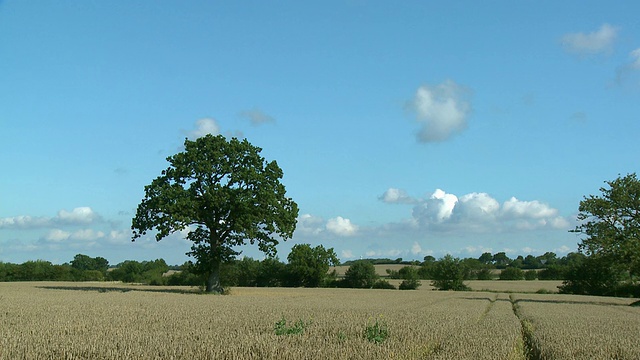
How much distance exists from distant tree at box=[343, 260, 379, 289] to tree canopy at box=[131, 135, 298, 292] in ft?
156

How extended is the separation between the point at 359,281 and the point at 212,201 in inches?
2078

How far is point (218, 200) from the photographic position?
43.1 meters

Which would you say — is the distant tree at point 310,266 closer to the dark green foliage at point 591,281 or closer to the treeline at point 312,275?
the treeline at point 312,275

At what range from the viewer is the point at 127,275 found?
328ft

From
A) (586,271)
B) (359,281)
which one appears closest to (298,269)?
(359,281)

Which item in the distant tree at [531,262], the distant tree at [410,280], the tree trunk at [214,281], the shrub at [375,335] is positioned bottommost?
the shrub at [375,335]

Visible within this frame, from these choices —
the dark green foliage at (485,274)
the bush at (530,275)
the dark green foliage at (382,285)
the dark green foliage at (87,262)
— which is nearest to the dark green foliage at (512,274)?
the bush at (530,275)

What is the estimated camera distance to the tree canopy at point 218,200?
43.0 m

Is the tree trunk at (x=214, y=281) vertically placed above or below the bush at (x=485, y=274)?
below

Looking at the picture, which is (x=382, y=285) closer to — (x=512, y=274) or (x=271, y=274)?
(x=271, y=274)

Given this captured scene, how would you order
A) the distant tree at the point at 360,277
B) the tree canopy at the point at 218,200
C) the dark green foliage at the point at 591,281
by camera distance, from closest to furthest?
1. the tree canopy at the point at 218,200
2. the dark green foliage at the point at 591,281
3. the distant tree at the point at 360,277

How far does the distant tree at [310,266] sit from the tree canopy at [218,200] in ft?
144

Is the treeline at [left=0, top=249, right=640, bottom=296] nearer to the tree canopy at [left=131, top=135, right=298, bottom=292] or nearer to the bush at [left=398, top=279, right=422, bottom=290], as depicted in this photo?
the bush at [left=398, top=279, right=422, bottom=290]

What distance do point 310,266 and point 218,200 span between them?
4850 cm
